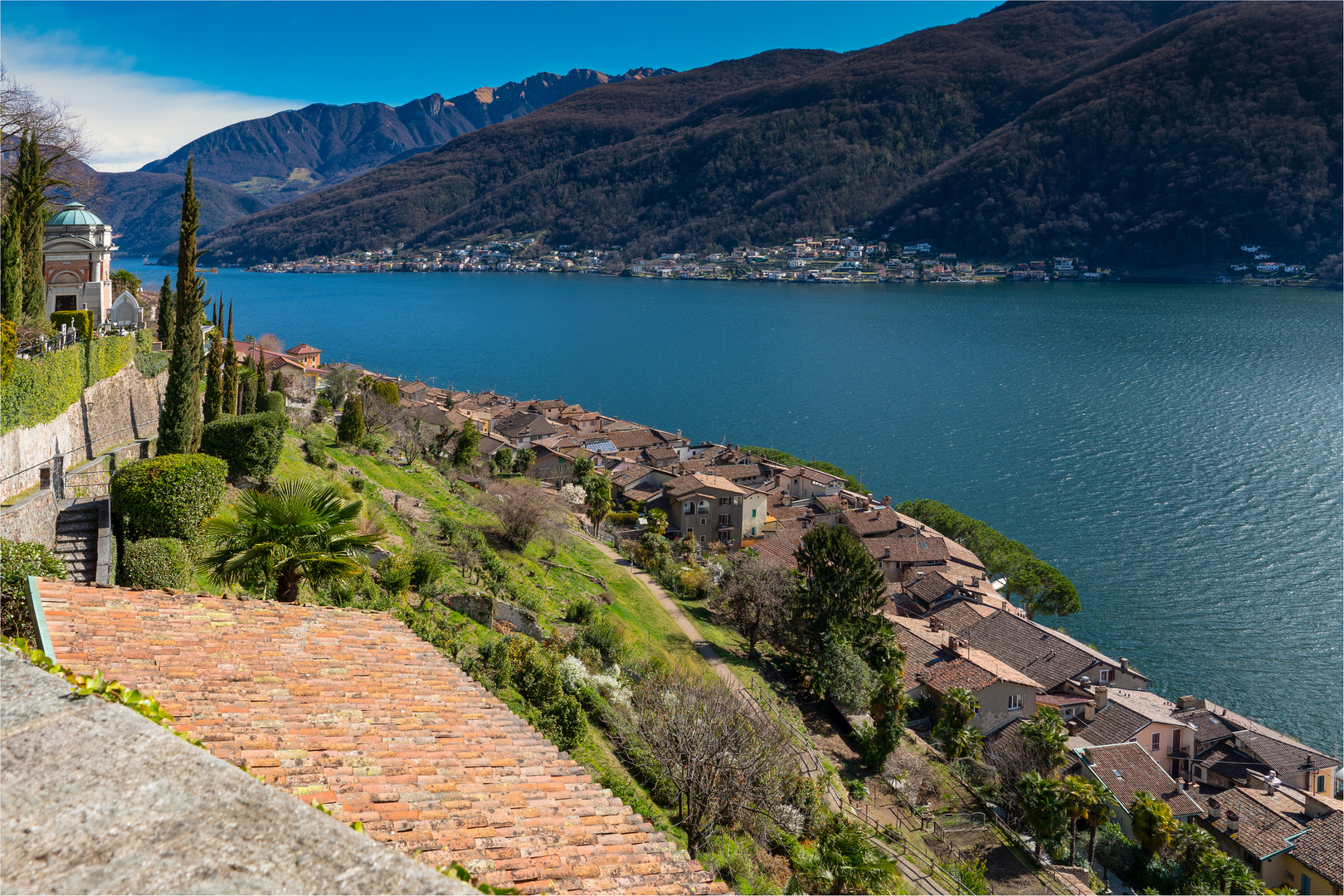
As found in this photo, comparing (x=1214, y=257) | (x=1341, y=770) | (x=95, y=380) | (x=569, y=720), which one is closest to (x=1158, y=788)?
(x=1341, y=770)

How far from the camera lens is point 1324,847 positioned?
76.2ft

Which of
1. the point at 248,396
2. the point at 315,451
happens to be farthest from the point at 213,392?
the point at 248,396

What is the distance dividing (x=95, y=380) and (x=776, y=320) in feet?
403

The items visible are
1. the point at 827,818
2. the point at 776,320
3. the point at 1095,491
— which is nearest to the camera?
the point at 827,818

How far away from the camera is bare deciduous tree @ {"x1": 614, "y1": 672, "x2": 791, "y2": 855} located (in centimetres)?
1302

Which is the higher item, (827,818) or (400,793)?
(400,793)

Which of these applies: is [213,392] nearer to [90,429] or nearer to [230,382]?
[230,382]

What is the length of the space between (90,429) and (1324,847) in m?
33.6

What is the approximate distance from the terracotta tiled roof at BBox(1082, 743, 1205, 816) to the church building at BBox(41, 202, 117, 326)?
32743mm

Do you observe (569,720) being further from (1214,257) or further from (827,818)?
(1214,257)

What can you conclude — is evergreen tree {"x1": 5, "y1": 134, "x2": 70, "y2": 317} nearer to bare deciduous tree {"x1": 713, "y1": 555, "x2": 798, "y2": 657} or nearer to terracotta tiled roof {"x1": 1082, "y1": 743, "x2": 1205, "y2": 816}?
bare deciduous tree {"x1": 713, "y1": 555, "x2": 798, "y2": 657}

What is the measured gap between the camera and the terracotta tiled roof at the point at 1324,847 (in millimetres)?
22359

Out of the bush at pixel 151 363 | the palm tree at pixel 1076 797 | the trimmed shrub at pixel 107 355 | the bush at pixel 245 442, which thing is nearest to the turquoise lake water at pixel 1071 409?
the palm tree at pixel 1076 797

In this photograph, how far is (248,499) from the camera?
11.1 m
